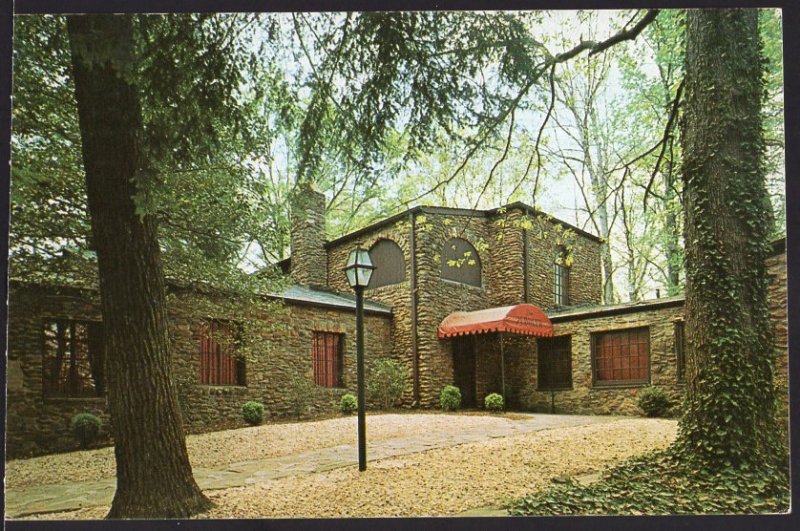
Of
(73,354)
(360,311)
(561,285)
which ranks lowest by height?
(73,354)

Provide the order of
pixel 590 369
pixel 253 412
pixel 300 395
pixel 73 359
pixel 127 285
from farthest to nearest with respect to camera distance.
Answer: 1. pixel 590 369
2. pixel 300 395
3. pixel 253 412
4. pixel 73 359
5. pixel 127 285

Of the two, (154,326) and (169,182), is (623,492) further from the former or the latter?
(169,182)

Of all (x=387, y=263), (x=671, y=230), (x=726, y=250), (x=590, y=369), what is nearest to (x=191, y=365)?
(x=387, y=263)

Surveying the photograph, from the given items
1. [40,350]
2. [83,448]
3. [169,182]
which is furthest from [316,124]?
[83,448]

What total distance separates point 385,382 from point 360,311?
27.0 inches

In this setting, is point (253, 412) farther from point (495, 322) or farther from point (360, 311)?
point (495, 322)

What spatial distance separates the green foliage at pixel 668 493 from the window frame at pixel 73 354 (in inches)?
105

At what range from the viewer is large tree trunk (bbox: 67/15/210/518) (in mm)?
3295

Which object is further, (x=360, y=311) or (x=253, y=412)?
(x=253, y=412)

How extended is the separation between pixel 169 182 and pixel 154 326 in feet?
3.01

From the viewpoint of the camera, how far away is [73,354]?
11.5 feet

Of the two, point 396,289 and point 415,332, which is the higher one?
point 396,289

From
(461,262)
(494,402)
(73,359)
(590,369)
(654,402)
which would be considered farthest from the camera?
(590,369)

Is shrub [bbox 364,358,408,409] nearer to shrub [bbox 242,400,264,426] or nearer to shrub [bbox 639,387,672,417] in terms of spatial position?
shrub [bbox 242,400,264,426]
